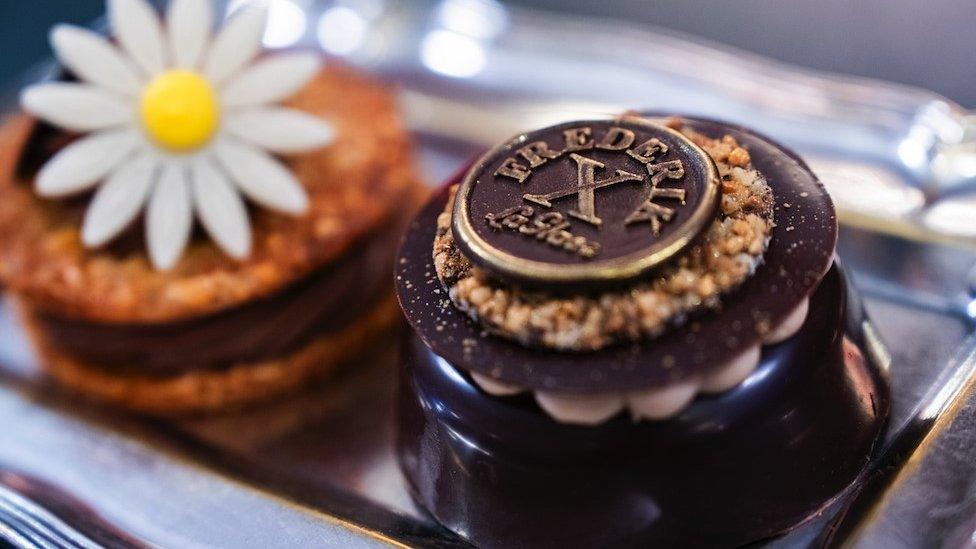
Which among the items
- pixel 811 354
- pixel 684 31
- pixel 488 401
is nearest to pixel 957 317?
pixel 811 354

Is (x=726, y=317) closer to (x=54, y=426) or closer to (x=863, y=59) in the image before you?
(x=54, y=426)

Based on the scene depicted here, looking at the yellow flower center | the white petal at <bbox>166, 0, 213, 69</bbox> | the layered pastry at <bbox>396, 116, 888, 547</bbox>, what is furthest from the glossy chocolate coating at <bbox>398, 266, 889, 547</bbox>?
the white petal at <bbox>166, 0, 213, 69</bbox>

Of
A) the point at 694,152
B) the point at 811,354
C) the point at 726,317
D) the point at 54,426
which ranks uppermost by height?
the point at 694,152

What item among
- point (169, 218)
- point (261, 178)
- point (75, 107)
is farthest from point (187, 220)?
point (75, 107)

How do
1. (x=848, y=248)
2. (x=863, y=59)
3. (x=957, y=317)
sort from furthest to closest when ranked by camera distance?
(x=863, y=59), (x=848, y=248), (x=957, y=317)

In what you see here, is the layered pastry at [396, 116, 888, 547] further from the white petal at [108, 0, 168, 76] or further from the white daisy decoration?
the white petal at [108, 0, 168, 76]

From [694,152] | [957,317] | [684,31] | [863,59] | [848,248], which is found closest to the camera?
[694,152]
